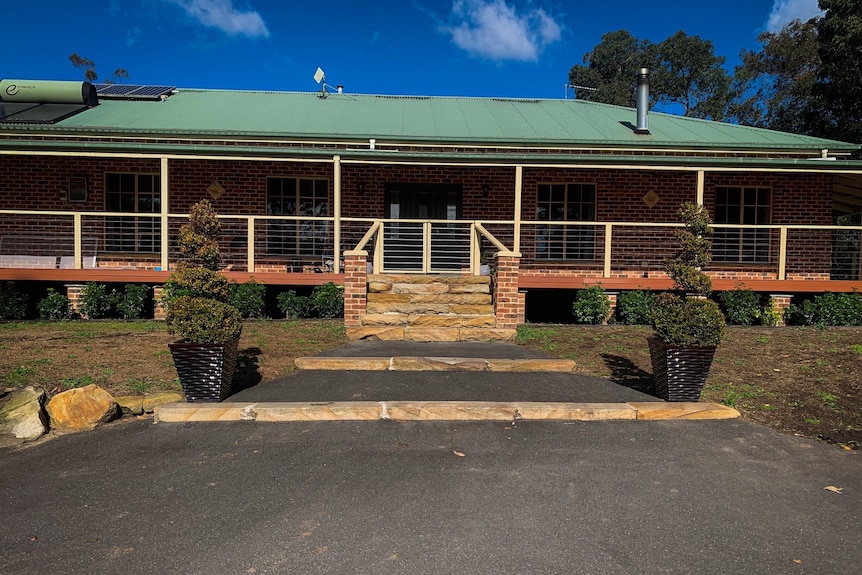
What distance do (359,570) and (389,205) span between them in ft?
35.1

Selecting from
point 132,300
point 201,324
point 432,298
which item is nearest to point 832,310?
point 432,298

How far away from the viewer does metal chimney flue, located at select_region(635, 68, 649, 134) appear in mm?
12812

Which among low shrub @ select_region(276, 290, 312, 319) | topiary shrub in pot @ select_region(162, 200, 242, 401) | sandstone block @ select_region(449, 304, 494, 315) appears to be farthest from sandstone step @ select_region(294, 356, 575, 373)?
low shrub @ select_region(276, 290, 312, 319)

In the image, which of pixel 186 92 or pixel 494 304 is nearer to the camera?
pixel 494 304

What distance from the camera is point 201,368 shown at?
16.6 ft

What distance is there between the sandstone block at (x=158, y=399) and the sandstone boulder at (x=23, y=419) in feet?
2.53

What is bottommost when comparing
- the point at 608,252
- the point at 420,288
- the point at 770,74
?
the point at 420,288

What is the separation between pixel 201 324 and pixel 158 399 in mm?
841

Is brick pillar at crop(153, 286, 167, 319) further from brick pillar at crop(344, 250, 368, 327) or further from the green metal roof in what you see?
brick pillar at crop(344, 250, 368, 327)

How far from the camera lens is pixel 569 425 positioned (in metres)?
4.72

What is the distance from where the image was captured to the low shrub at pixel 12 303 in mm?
9602

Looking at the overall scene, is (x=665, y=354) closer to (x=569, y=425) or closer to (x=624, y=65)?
(x=569, y=425)

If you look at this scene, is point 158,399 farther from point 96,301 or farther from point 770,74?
point 770,74

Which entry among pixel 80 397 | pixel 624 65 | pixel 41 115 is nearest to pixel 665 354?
pixel 80 397
